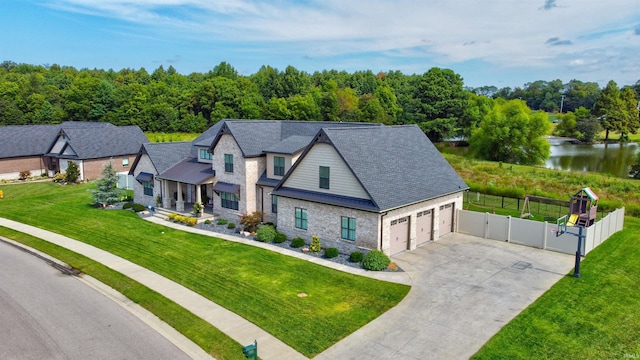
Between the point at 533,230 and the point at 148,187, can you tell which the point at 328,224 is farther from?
the point at 148,187

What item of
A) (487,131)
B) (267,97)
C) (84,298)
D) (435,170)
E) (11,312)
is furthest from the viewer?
(267,97)

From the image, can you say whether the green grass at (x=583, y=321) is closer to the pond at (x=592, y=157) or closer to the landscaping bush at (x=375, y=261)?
the landscaping bush at (x=375, y=261)

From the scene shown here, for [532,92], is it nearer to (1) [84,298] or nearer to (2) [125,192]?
(2) [125,192]

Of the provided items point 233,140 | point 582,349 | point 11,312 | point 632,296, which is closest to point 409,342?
point 582,349

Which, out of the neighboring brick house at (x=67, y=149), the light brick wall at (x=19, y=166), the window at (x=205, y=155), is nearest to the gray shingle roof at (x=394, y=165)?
the window at (x=205, y=155)

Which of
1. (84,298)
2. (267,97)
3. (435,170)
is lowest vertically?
(84,298)

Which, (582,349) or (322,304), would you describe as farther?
(322,304)

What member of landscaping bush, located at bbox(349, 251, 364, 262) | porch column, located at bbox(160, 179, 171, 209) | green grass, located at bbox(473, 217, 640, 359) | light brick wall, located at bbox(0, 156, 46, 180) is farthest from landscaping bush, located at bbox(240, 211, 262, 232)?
light brick wall, located at bbox(0, 156, 46, 180)
